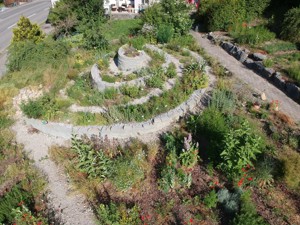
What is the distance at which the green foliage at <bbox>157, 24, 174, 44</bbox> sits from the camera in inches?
661

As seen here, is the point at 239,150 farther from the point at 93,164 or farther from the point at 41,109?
the point at 41,109

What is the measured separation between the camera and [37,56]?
15781 millimetres

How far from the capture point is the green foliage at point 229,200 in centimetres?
691

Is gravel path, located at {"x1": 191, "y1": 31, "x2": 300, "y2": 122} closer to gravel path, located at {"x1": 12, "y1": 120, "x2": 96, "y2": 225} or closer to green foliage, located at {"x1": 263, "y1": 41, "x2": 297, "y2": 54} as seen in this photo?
green foliage, located at {"x1": 263, "y1": 41, "x2": 297, "y2": 54}

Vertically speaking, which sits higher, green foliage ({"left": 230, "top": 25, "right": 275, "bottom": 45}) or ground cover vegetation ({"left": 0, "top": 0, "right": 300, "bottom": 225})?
green foliage ({"left": 230, "top": 25, "right": 275, "bottom": 45})

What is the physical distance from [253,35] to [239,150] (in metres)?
11.3

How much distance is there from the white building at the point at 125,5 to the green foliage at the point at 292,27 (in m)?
14.9

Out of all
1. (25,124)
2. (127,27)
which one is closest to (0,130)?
(25,124)

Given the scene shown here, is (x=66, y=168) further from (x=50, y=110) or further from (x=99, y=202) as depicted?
(x=50, y=110)

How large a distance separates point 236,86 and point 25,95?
33.3ft

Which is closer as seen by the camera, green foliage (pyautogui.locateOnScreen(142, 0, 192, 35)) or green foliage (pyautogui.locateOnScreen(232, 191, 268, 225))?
green foliage (pyautogui.locateOnScreen(232, 191, 268, 225))

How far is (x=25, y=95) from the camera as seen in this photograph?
13.4m

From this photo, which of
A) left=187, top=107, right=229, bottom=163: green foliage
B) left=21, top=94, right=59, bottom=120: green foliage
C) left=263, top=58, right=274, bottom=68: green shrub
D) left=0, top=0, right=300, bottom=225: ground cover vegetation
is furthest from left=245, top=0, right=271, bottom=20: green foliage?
left=21, top=94, right=59, bottom=120: green foliage

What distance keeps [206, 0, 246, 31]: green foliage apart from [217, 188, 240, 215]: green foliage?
1403 centimetres
